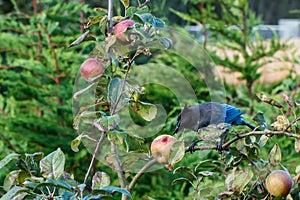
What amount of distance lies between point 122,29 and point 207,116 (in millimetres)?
198

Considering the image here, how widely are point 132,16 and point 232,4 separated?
69.3 inches

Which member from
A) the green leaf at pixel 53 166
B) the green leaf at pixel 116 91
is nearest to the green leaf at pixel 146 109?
the green leaf at pixel 116 91

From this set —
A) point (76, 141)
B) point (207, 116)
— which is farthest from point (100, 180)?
point (207, 116)

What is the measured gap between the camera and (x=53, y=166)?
796 mm

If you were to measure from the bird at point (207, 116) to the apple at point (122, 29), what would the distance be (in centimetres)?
17

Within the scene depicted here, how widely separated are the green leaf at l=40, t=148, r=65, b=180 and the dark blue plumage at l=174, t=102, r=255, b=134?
209 millimetres

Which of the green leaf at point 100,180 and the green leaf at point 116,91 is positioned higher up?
the green leaf at point 116,91

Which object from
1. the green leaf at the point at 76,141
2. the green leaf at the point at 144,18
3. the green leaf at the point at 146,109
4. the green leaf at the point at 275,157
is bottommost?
the green leaf at the point at 275,157

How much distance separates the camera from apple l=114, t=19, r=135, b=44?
78 cm

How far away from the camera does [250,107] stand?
2.16 m

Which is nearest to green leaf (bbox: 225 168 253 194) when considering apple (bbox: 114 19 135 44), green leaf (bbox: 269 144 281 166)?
green leaf (bbox: 269 144 281 166)

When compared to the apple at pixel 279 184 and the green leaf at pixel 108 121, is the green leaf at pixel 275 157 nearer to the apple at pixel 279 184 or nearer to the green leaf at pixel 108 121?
the apple at pixel 279 184

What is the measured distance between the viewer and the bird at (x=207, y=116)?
87 centimetres

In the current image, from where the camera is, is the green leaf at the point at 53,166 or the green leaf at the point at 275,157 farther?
the green leaf at the point at 275,157
